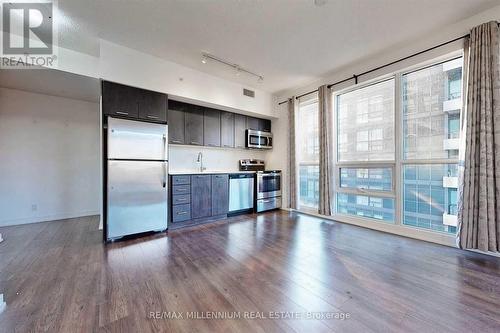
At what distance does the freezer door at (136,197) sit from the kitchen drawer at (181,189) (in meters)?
0.17

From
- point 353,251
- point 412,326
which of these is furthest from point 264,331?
point 353,251

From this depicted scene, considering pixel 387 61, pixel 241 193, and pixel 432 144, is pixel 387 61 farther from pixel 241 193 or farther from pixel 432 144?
pixel 241 193

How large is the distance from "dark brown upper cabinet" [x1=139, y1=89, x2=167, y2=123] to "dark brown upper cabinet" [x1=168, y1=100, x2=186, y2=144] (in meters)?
0.34

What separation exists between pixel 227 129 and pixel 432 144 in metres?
3.54

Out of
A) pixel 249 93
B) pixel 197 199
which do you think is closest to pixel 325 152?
pixel 249 93

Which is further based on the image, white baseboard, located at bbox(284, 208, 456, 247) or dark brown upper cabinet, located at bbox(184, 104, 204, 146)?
dark brown upper cabinet, located at bbox(184, 104, 204, 146)

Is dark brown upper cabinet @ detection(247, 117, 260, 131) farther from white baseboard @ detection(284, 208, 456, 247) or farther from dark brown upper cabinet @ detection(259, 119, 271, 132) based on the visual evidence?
white baseboard @ detection(284, 208, 456, 247)

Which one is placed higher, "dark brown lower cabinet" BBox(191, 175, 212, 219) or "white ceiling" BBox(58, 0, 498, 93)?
"white ceiling" BBox(58, 0, 498, 93)

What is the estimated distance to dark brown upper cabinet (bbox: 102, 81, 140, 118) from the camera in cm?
293

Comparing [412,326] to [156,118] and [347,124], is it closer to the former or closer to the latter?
[347,124]

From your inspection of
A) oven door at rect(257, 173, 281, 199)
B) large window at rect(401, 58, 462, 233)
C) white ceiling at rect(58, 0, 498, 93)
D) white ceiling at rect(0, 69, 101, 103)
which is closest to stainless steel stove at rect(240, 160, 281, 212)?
oven door at rect(257, 173, 281, 199)

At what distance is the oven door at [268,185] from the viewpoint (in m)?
4.68

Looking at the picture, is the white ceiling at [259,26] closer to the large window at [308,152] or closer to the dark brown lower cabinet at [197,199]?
the large window at [308,152]

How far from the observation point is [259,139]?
504cm
